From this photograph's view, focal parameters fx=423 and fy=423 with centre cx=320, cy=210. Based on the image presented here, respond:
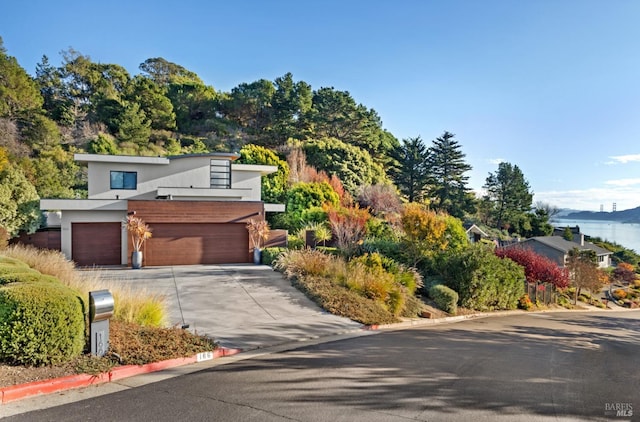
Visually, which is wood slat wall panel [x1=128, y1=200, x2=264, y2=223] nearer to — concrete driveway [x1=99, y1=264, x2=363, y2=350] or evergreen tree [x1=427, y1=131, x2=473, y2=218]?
concrete driveway [x1=99, y1=264, x2=363, y2=350]

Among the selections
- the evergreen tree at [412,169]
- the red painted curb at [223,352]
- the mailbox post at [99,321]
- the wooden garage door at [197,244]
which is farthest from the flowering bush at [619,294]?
the mailbox post at [99,321]

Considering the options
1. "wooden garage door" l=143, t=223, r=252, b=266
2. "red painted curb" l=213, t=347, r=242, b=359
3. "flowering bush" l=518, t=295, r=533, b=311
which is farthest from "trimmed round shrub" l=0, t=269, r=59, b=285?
"flowering bush" l=518, t=295, r=533, b=311

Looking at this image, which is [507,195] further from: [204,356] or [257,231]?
[204,356]

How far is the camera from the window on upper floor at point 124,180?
74.8ft

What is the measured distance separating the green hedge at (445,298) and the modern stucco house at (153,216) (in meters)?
9.98

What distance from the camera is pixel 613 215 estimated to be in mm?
117625

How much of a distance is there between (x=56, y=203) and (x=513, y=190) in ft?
182

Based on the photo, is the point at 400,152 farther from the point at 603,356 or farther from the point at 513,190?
the point at 603,356

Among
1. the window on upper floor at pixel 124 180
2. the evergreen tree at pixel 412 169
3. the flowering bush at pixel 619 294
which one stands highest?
the evergreen tree at pixel 412 169

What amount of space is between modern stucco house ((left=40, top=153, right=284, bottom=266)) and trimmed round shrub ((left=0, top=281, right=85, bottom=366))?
14230 millimetres

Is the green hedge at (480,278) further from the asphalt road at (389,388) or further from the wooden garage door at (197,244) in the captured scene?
the wooden garage door at (197,244)

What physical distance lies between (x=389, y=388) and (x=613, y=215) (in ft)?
452

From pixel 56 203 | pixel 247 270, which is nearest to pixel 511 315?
pixel 247 270

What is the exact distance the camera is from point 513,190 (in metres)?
58.8
